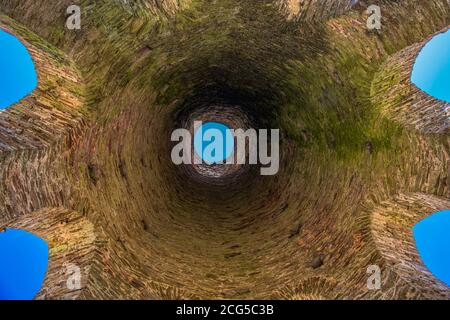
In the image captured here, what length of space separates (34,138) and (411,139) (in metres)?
3.91

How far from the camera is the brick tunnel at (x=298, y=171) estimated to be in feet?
13.9

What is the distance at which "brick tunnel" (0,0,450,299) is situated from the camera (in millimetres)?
4234

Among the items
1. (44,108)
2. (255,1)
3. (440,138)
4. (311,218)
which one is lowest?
(311,218)

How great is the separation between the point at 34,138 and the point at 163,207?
2.51 meters

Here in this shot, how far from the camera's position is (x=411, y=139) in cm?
443

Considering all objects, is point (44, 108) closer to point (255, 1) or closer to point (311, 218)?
point (255, 1)

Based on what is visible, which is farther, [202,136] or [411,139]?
[202,136]

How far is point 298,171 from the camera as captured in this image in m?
6.48
